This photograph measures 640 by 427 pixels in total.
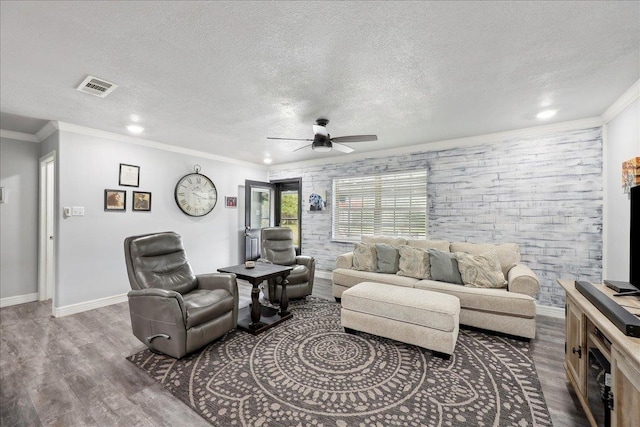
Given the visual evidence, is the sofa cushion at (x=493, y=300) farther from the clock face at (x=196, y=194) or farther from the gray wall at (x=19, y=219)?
the gray wall at (x=19, y=219)

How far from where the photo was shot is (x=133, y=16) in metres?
1.61

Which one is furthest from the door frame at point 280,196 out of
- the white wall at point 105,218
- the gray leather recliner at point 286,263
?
the white wall at point 105,218

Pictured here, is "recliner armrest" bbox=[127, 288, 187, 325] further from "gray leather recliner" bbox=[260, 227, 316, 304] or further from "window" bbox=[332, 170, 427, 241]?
"window" bbox=[332, 170, 427, 241]

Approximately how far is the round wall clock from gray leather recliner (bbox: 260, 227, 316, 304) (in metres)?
1.44

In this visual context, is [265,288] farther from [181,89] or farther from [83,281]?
[181,89]

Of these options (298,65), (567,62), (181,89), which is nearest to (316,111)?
(298,65)

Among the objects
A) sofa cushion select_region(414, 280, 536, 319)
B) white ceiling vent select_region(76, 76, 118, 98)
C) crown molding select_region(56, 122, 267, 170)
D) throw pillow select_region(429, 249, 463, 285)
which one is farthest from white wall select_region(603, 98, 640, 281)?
crown molding select_region(56, 122, 267, 170)

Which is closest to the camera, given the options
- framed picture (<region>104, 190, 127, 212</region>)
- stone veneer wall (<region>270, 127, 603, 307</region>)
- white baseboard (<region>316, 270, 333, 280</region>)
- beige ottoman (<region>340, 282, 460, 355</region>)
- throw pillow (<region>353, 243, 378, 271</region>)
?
beige ottoman (<region>340, 282, 460, 355</region>)

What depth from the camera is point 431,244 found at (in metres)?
3.96

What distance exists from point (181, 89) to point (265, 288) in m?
2.81

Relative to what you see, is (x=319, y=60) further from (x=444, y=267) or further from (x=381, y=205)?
(x=381, y=205)

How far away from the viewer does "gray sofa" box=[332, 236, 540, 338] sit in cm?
280

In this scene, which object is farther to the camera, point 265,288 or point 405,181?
point 405,181

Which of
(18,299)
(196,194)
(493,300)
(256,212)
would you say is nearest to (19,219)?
(18,299)
